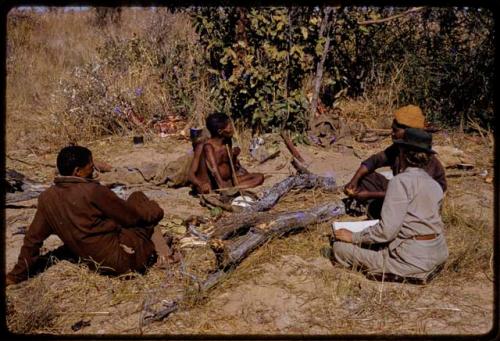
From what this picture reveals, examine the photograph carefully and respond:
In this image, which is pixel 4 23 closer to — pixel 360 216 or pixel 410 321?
pixel 360 216

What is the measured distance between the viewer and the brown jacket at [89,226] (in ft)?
12.5

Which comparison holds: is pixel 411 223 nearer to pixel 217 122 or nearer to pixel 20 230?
pixel 217 122

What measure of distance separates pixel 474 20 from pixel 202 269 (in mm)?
5922

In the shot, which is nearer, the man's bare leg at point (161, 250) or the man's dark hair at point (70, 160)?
the man's dark hair at point (70, 160)

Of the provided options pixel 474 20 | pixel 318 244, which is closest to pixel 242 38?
pixel 474 20

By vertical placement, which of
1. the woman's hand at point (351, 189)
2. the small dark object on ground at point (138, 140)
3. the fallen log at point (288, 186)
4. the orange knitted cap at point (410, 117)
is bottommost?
the small dark object on ground at point (138, 140)

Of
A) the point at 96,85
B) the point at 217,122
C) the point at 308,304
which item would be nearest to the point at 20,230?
the point at 217,122

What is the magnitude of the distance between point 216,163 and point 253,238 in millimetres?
1666

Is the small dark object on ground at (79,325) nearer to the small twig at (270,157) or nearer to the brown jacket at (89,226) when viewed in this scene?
the brown jacket at (89,226)

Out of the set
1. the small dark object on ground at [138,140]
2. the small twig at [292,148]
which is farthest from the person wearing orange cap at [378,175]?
the small dark object on ground at [138,140]

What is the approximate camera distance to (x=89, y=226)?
12.8 ft

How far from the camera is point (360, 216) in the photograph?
5176mm

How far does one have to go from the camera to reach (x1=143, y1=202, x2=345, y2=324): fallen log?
3.82 m

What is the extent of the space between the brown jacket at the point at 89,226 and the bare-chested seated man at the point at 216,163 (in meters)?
1.62
